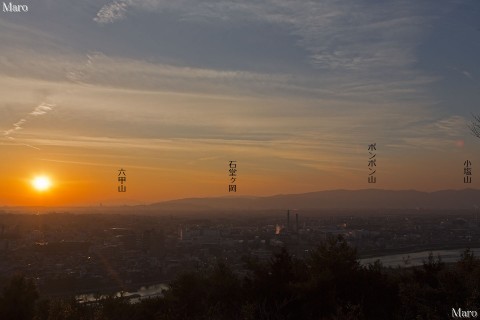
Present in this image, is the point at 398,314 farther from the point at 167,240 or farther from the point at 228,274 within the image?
the point at 167,240

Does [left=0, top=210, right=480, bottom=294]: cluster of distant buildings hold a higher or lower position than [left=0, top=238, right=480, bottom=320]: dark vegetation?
lower

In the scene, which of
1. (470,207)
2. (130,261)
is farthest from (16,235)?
(470,207)

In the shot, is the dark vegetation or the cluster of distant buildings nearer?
the dark vegetation

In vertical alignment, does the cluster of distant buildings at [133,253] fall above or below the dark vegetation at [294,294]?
below

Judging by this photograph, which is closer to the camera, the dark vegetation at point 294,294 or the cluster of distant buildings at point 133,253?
the dark vegetation at point 294,294

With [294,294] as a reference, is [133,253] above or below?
below

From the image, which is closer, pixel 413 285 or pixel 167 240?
pixel 413 285

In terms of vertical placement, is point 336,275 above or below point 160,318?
above

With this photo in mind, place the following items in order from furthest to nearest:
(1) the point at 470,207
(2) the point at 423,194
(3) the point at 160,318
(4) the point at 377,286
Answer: (2) the point at 423,194 → (1) the point at 470,207 → (4) the point at 377,286 → (3) the point at 160,318
